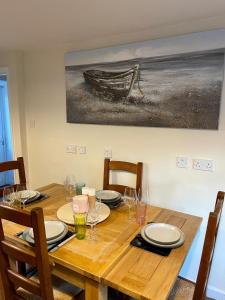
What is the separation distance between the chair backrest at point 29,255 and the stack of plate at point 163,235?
593 millimetres

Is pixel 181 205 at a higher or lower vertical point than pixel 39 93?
lower

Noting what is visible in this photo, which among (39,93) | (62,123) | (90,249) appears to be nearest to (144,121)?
(62,123)

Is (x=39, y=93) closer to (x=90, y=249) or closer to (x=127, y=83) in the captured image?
(x=127, y=83)

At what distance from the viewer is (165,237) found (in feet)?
4.64

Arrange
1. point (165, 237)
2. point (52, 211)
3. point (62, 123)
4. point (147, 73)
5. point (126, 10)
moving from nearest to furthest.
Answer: point (165, 237)
point (126, 10)
point (52, 211)
point (147, 73)
point (62, 123)

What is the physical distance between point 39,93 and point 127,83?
124 cm

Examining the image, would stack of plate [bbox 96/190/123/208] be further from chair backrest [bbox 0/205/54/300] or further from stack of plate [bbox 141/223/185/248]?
chair backrest [bbox 0/205/54/300]

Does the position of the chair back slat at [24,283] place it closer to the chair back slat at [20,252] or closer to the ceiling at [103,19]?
the chair back slat at [20,252]

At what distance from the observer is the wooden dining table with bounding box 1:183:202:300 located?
1.06 meters

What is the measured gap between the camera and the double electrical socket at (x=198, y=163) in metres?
1.92

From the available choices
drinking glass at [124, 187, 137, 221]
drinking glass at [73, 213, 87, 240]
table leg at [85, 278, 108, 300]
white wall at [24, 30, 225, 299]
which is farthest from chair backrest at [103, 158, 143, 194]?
table leg at [85, 278, 108, 300]

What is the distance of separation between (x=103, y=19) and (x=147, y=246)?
1684mm

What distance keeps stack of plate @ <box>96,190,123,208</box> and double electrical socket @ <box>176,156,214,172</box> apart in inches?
24.7

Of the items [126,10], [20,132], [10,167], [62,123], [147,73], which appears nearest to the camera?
[126,10]
